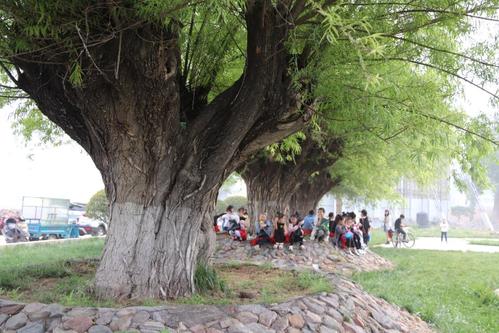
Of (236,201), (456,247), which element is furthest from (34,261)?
(236,201)

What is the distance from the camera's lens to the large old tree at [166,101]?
5.19 metres

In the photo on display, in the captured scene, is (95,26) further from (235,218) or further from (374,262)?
(374,262)

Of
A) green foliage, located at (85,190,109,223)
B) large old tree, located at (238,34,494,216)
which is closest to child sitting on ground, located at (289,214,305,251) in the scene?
large old tree, located at (238,34,494,216)

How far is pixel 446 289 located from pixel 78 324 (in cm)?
801

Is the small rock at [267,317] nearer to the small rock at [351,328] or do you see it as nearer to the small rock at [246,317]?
the small rock at [246,317]

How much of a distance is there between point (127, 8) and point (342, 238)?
1109 cm

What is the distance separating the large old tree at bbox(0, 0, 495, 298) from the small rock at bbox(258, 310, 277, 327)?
1.34 metres

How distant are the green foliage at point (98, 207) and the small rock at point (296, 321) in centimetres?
1845

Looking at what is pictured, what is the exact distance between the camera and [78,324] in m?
4.82

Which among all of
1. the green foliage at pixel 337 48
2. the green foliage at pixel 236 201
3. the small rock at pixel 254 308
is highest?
the green foliage at pixel 337 48

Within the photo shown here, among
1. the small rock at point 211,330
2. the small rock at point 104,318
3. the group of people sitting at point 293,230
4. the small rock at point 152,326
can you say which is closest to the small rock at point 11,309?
the small rock at point 104,318

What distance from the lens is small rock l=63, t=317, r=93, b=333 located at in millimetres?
4781

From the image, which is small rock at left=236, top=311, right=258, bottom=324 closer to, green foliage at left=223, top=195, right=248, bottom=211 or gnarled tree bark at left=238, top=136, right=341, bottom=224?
gnarled tree bark at left=238, top=136, right=341, bottom=224

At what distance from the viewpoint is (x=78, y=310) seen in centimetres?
505
